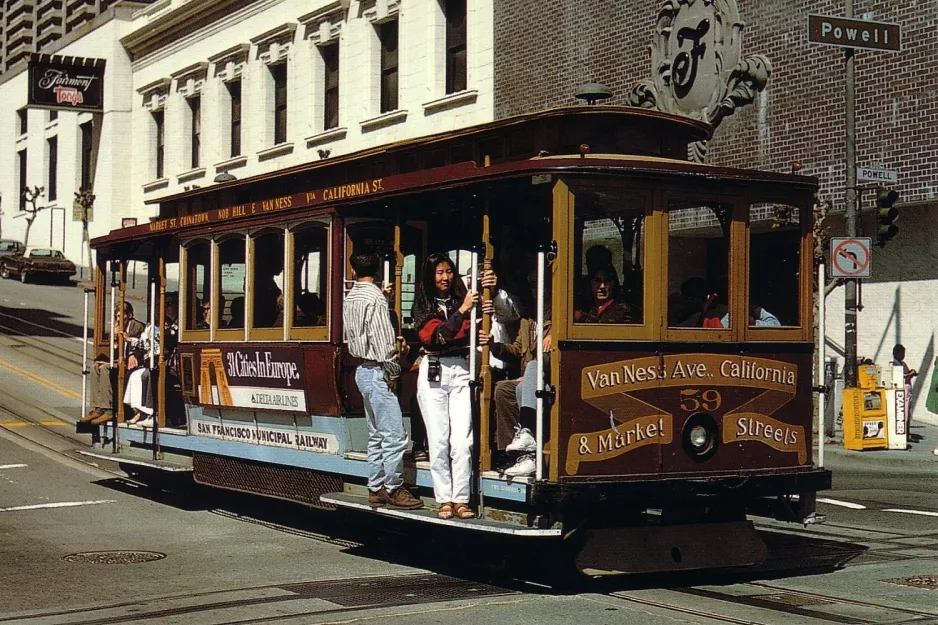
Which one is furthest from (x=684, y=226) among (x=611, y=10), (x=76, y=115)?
(x=76, y=115)

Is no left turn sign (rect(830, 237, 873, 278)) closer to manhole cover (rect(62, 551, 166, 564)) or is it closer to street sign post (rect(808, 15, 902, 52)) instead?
street sign post (rect(808, 15, 902, 52))

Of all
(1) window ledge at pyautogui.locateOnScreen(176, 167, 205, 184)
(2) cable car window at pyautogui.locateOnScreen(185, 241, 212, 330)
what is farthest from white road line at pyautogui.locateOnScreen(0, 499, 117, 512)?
(1) window ledge at pyautogui.locateOnScreen(176, 167, 205, 184)

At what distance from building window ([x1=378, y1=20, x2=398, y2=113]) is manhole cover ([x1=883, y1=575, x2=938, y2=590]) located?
25710 mm

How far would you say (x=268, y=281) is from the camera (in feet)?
40.6

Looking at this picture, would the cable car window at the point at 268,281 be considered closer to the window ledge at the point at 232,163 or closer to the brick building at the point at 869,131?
the brick building at the point at 869,131

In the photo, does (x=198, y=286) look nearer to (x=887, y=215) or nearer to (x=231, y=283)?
(x=231, y=283)

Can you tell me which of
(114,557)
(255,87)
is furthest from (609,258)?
(255,87)

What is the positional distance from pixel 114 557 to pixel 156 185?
37896mm

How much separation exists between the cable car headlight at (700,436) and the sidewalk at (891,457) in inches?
376

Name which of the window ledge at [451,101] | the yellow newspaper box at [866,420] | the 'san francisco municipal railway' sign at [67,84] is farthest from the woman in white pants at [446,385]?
the 'san francisco municipal railway' sign at [67,84]

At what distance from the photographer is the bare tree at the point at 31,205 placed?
6028 cm

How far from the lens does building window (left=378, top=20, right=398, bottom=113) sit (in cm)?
3428

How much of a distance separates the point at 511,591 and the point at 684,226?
273 centimetres

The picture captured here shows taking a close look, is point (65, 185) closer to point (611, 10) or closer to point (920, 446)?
point (611, 10)
